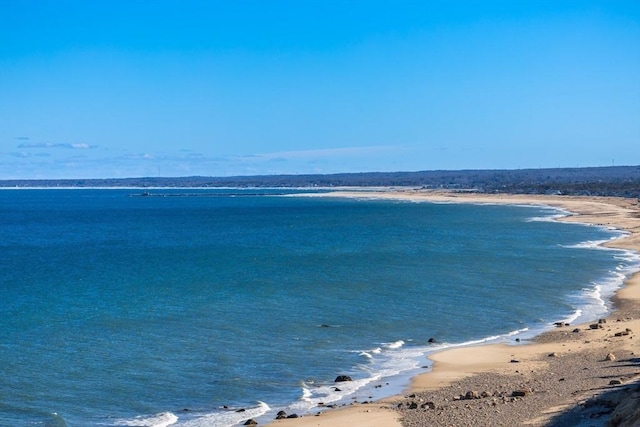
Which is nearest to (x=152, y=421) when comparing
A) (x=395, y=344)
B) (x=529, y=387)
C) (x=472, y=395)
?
(x=472, y=395)

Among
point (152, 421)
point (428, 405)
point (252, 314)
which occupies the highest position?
point (428, 405)

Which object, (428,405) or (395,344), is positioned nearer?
(428,405)

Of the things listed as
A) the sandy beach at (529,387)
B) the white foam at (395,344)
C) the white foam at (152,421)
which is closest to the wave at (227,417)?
the white foam at (152,421)

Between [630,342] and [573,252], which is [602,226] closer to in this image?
[573,252]

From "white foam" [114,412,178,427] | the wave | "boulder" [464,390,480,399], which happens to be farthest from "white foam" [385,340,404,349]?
"white foam" [114,412,178,427]

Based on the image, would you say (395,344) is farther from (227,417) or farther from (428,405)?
(227,417)

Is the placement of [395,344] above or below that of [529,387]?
below
